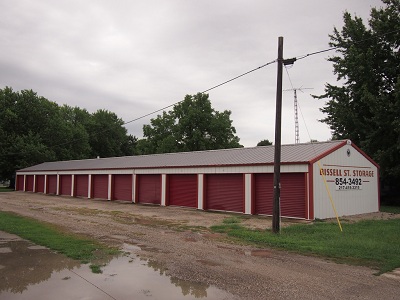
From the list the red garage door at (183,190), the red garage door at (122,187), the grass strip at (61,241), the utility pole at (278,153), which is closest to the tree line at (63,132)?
the red garage door at (122,187)

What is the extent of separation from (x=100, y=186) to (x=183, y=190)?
12.2 metres

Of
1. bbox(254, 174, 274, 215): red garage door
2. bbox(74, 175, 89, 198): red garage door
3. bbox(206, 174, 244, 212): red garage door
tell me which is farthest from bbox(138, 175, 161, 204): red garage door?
bbox(254, 174, 274, 215): red garage door

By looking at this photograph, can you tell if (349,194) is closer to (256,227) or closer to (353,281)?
(256,227)

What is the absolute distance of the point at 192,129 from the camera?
61.1 m

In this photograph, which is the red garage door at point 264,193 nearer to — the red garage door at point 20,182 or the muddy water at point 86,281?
the muddy water at point 86,281

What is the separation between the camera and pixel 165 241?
37.4 feet

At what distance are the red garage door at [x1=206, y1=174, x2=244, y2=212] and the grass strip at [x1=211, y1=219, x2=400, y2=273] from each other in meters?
6.16

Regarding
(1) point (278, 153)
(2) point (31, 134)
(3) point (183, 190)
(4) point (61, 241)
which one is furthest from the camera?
(2) point (31, 134)

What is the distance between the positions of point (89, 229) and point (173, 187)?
13.1m

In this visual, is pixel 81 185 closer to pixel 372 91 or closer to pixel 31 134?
pixel 31 134

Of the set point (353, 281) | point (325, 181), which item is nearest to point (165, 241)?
point (353, 281)

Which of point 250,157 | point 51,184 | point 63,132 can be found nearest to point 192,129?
point 63,132

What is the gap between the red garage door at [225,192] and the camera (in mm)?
21500

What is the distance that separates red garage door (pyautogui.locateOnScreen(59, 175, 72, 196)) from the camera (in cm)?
3899
